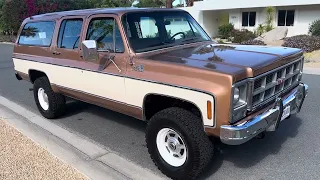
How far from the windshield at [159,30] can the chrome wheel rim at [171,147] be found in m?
1.12

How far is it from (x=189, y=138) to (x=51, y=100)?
3.26 m

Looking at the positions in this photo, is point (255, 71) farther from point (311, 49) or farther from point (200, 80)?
point (311, 49)

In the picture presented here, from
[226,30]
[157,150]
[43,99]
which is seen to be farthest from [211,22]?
[157,150]

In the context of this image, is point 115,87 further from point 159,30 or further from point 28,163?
point 28,163

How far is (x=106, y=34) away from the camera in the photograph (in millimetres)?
4188

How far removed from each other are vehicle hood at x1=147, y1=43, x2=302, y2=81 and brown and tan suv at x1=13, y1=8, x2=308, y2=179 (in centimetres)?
1

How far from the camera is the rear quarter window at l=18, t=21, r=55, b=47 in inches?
210

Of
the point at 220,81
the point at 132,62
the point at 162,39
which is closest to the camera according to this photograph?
the point at 220,81

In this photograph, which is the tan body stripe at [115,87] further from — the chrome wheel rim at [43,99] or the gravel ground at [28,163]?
the gravel ground at [28,163]

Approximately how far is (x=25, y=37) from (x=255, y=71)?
16.1 feet

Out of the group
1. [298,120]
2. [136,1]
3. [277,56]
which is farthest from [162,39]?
[136,1]

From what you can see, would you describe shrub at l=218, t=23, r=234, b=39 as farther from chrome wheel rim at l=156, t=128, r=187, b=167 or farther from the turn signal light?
the turn signal light

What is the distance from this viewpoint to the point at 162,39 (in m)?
4.22

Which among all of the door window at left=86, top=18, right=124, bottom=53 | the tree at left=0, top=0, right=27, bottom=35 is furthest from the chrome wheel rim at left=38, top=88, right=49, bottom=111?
the tree at left=0, top=0, right=27, bottom=35
